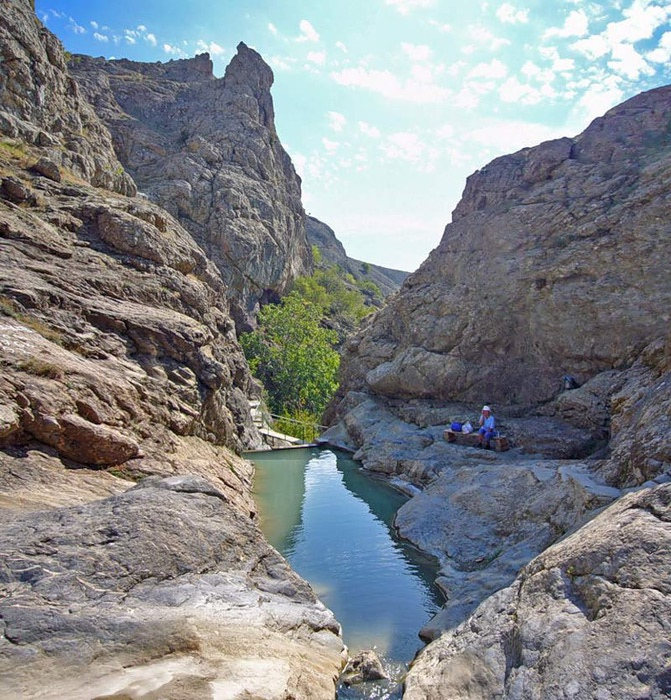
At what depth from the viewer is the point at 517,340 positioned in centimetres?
2469

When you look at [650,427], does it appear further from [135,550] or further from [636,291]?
[636,291]

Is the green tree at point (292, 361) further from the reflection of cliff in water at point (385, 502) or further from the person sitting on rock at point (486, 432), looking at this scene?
the person sitting on rock at point (486, 432)

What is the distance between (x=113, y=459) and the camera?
36.5 ft

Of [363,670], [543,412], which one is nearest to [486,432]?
[543,412]

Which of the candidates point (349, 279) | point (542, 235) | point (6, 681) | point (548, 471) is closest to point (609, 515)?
point (548, 471)

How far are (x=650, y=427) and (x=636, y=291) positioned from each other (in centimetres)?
1221


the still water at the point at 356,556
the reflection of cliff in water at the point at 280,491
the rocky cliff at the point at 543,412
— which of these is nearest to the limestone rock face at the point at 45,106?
the reflection of cliff in water at the point at 280,491

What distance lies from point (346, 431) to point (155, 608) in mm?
24392

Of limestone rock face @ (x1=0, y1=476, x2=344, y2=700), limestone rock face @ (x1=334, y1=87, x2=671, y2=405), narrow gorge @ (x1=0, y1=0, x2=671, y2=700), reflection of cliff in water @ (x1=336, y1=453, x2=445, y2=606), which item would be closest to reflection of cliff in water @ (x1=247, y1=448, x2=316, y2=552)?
narrow gorge @ (x1=0, y1=0, x2=671, y2=700)

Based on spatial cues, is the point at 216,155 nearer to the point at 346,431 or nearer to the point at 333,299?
the point at 333,299

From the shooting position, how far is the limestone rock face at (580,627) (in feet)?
16.6

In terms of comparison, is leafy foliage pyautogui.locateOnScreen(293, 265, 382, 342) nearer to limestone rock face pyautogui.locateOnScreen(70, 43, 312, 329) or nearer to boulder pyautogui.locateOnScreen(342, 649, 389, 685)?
limestone rock face pyautogui.locateOnScreen(70, 43, 312, 329)

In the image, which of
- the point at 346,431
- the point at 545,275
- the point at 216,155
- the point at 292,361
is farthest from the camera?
the point at 216,155

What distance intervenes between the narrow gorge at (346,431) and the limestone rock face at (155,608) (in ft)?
0.11
